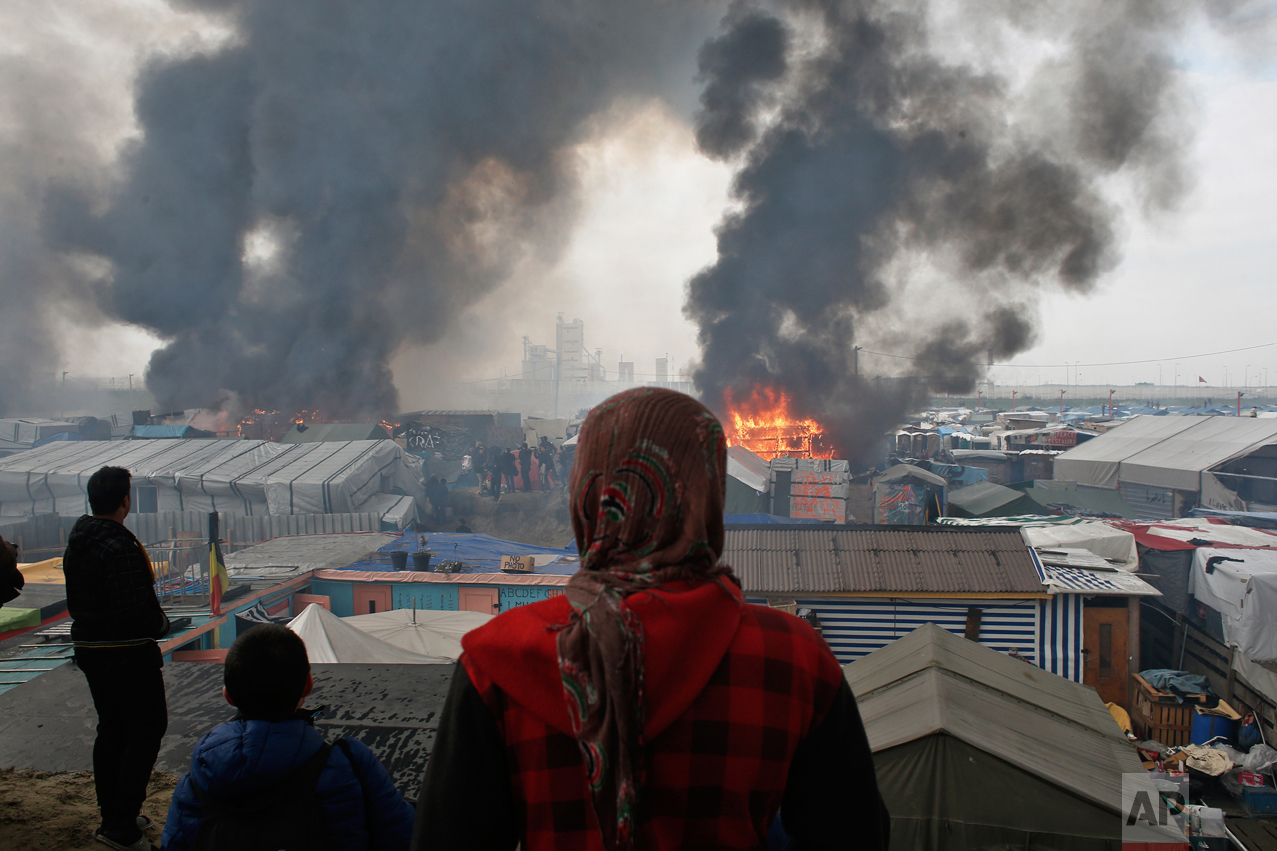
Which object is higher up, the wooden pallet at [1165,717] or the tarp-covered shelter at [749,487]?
the tarp-covered shelter at [749,487]

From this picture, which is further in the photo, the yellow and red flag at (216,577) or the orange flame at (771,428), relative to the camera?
the orange flame at (771,428)

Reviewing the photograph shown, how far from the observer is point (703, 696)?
98 centimetres

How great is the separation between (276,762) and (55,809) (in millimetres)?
2497

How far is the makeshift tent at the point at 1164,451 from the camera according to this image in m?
17.2

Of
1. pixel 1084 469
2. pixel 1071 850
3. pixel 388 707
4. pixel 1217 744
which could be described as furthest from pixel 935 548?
pixel 1084 469

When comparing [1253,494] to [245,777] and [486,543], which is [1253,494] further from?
[245,777]

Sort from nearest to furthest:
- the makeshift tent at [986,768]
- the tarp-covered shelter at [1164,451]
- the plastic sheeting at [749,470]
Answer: the makeshift tent at [986,768]
the tarp-covered shelter at [1164,451]
the plastic sheeting at [749,470]

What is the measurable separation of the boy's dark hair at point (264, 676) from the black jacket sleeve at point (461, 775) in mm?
1110

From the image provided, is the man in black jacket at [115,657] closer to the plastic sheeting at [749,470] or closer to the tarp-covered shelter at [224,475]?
the tarp-covered shelter at [224,475]

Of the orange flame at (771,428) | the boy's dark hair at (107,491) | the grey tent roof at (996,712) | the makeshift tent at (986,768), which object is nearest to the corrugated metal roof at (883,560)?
the grey tent roof at (996,712)

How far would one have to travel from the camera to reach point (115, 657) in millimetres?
2783

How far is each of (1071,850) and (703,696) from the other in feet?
16.7

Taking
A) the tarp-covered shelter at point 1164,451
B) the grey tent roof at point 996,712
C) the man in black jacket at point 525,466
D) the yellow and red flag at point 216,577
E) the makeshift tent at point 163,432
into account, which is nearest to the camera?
the grey tent roof at point 996,712

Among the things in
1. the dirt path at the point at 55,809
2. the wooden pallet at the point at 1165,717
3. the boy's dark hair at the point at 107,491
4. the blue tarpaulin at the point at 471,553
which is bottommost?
the wooden pallet at the point at 1165,717
